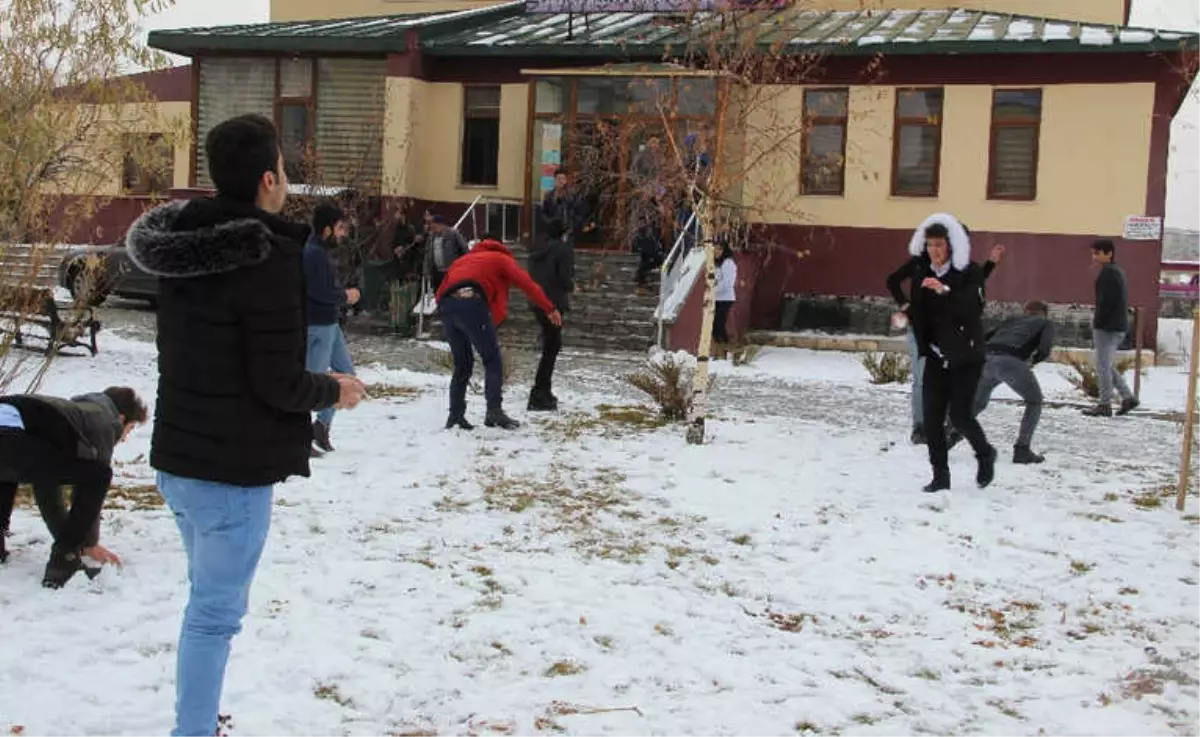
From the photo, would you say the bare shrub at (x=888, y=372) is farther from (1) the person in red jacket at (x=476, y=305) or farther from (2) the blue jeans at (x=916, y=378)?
(1) the person in red jacket at (x=476, y=305)

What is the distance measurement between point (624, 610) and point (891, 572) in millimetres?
1640

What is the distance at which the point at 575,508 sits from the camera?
7477 millimetres

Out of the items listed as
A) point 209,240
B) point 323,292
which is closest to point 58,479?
point 209,240

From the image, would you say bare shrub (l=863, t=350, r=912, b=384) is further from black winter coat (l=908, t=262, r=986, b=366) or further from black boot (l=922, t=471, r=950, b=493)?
black winter coat (l=908, t=262, r=986, b=366)

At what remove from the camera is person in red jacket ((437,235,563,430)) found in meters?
9.48

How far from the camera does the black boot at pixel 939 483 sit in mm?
8008

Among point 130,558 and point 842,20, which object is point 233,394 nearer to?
point 130,558

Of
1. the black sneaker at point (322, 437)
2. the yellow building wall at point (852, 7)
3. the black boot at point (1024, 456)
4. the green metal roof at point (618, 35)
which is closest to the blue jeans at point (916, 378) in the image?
the black boot at point (1024, 456)

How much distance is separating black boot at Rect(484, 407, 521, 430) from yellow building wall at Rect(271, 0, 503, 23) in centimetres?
1748

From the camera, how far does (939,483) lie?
802cm

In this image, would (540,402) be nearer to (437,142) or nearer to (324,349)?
(324,349)

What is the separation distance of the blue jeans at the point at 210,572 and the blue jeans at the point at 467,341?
607cm

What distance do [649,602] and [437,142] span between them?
18.1 meters

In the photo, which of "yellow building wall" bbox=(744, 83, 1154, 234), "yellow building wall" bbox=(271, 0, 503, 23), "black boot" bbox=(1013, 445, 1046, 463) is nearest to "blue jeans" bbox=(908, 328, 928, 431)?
"black boot" bbox=(1013, 445, 1046, 463)
